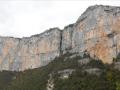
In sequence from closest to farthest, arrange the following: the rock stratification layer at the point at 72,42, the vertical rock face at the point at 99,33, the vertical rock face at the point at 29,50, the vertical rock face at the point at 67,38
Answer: the vertical rock face at the point at 99,33 < the rock stratification layer at the point at 72,42 < the vertical rock face at the point at 67,38 < the vertical rock face at the point at 29,50

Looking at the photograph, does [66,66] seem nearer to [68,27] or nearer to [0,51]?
[68,27]

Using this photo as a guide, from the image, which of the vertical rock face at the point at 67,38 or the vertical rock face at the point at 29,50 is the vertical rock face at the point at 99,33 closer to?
the vertical rock face at the point at 67,38

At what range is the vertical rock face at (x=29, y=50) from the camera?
129m

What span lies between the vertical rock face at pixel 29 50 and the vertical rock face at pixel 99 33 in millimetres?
14140

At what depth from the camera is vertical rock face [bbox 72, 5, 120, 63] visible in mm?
99431

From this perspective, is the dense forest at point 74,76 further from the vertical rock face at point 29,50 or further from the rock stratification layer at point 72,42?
the vertical rock face at point 29,50

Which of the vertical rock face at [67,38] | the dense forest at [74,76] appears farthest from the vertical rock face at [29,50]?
the dense forest at [74,76]

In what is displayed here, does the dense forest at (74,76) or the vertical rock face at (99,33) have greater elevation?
the vertical rock face at (99,33)

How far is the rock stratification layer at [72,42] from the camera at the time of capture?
101 meters

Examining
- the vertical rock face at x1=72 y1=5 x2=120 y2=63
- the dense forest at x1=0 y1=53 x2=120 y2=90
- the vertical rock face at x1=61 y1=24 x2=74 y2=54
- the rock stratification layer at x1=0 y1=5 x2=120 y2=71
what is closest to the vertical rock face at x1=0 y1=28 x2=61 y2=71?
the rock stratification layer at x1=0 y1=5 x2=120 y2=71

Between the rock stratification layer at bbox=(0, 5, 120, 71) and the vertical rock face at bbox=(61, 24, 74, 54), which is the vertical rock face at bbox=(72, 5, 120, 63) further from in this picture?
the vertical rock face at bbox=(61, 24, 74, 54)

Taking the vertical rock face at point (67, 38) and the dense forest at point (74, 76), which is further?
the vertical rock face at point (67, 38)

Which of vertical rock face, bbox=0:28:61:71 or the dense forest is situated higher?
vertical rock face, bbox=0:28:61:71

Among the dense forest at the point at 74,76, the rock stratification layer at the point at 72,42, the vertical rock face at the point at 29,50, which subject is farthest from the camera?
the vertical rock face at the point at 29,50
